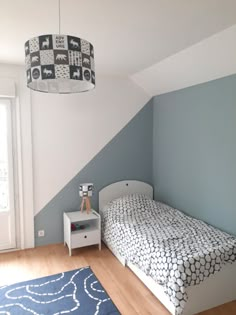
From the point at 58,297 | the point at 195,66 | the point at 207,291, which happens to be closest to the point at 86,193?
the point at 58,297

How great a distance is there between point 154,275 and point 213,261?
55 cm

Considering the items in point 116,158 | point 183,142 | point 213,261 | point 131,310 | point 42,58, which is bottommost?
point 131,310

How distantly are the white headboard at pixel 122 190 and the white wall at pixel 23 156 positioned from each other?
101cm

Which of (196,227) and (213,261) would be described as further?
(196,227)

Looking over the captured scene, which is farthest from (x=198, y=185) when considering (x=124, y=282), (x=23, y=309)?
(x=23, y=309)

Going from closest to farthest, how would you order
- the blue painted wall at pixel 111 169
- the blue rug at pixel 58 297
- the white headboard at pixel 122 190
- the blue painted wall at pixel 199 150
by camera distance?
the blue rug at pixel 58 297 → the blue painted wall at pixel 199 150 → the blue painted wall at pixel 111 169 → the white headboard at pixel 122 190

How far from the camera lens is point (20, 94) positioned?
3219 mm

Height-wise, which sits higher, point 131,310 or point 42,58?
→ point 42,58

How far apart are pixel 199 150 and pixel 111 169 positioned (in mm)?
1310

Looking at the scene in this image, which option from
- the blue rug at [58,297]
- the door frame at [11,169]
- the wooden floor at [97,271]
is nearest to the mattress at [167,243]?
the wooden floor at [97,271]

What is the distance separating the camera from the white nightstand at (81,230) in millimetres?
3247

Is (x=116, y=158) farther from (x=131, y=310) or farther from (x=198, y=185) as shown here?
(x=131, y=310)

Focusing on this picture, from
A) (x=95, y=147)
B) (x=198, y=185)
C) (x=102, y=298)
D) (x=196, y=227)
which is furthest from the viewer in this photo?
(x=95, y=147)

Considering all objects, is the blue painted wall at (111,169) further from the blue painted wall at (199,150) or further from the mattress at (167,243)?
the mattress at (167,243)
